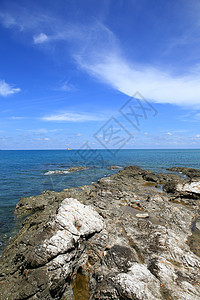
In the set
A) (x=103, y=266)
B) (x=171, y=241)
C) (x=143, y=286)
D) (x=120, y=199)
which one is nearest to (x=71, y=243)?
(x=103, y=266)

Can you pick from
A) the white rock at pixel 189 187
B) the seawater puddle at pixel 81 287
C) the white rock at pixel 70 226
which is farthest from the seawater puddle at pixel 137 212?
the white rock at pixel 189 187

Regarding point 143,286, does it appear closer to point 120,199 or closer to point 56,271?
point 56,271

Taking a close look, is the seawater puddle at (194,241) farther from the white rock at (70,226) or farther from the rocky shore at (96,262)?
the white rock at (70,226)

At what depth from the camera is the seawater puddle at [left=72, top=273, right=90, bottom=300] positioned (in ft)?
19.6

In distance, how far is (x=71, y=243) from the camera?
7066 millimetres

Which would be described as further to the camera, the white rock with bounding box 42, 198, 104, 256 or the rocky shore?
the white rock with bounding box 42, 198, 104, 256

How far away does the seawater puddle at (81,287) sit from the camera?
598 cm

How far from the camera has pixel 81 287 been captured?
20.8ft

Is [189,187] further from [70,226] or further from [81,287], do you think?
[81,287]

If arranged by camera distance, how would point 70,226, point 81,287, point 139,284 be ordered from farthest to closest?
point 70,226, point 81,287, point 139,284

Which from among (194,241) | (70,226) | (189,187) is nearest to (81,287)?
(70,226)

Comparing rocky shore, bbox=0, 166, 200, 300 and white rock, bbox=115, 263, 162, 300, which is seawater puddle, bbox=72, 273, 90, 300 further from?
white rock, bbox=115, 263, 162, 300

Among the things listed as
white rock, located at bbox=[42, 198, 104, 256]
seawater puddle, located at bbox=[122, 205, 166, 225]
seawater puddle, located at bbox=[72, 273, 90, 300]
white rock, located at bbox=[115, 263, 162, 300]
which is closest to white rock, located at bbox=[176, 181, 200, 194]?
seawater puddle, located at bbox=[122, 205, 166, 225]

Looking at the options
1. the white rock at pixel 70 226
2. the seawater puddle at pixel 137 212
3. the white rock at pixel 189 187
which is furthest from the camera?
the white rock at pixel 189 187
